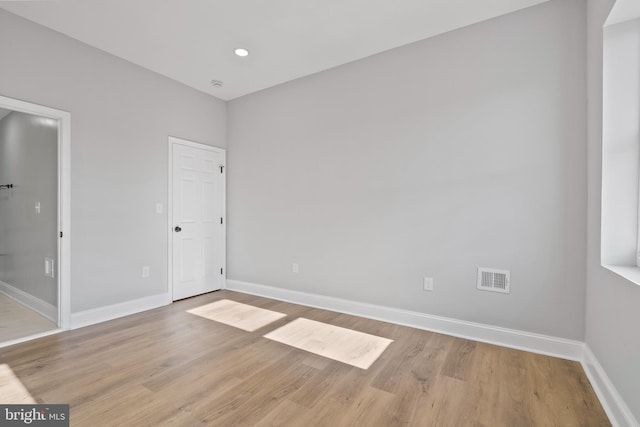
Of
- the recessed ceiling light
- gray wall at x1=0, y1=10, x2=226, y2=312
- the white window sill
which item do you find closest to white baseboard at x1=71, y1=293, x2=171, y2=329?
gray wall at x1=0, y1=10, x2=226, y2=312

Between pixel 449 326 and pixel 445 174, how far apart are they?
4.96 ft

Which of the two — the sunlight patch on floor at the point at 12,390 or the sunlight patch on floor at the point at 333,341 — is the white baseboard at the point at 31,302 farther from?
the sunlight patch on floor at the point at 333,341

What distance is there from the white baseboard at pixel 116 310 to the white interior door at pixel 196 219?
241 millimetres

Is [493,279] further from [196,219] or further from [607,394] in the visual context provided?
[196,219]

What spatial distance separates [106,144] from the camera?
322cm

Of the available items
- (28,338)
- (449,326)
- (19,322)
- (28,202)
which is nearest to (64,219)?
(28,338)

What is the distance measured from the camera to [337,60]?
11.1 ft

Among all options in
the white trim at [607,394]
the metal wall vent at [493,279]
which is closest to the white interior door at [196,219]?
the metal wall vent at [493,279]

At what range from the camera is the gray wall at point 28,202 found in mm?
3232

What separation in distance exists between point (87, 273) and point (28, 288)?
139cm

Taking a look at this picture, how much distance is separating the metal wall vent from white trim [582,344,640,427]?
677 millimetres

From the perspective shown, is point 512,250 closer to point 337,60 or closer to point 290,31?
point 337,60

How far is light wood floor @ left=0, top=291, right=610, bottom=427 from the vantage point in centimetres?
169

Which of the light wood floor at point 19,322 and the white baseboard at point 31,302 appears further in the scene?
the white baseboard at point 31,302
